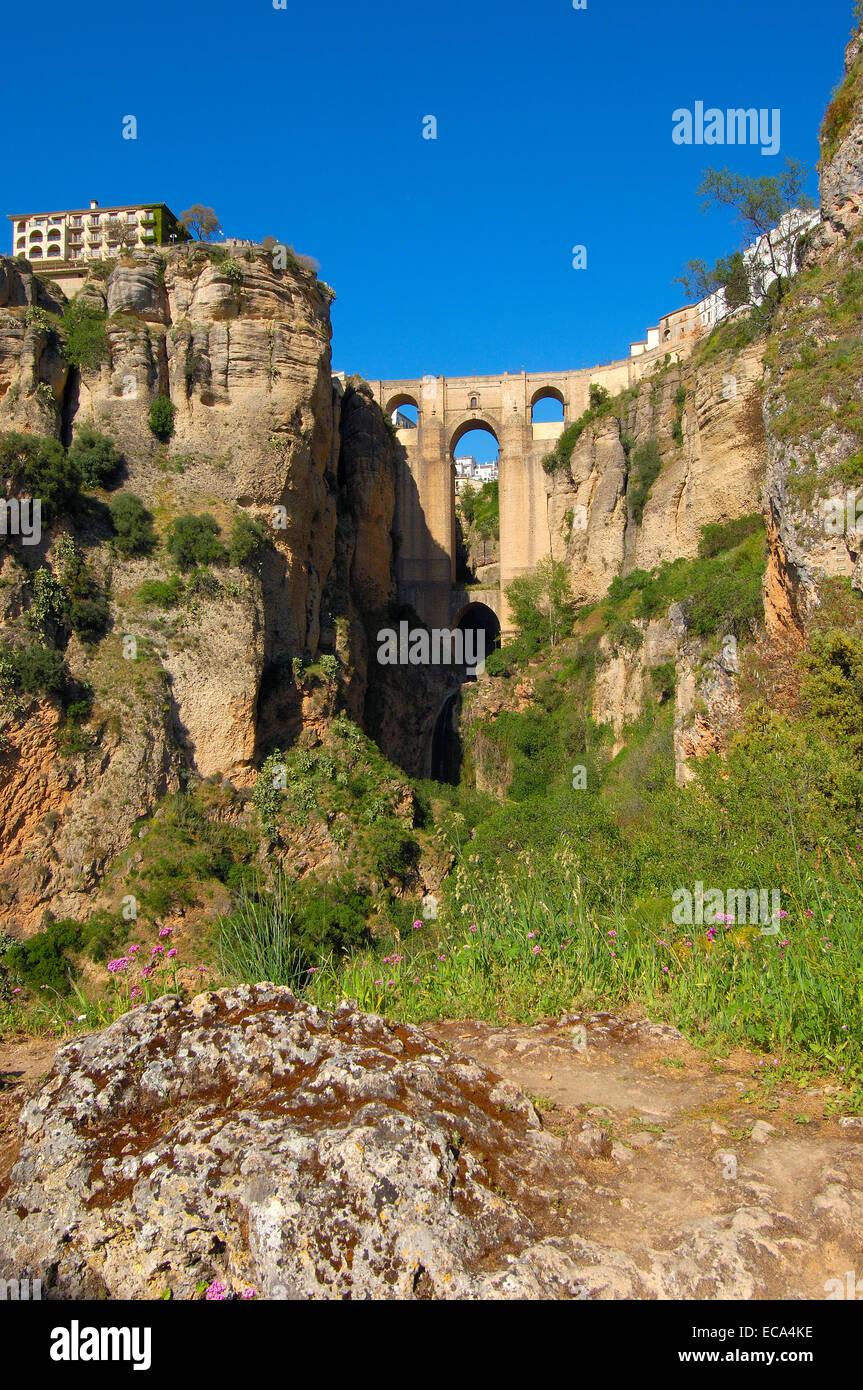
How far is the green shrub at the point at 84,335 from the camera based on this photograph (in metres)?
22.3

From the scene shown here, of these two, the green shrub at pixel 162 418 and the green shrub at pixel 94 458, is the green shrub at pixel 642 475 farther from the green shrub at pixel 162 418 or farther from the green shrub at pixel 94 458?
the green shrub at pixel 94 458

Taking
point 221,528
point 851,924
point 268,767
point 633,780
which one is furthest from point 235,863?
point 851,924

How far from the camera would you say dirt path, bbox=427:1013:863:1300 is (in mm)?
2320

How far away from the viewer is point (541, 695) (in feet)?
104

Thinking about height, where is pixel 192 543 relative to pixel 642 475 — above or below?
below

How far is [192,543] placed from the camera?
2084cm

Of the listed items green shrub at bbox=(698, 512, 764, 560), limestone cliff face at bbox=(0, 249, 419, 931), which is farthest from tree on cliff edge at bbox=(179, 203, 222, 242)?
green shrub at bbox=(698, 512, 764, 560)

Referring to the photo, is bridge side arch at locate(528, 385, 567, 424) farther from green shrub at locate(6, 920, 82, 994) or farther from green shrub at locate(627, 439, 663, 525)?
green shrub at locate(6, 920, 82, 994)

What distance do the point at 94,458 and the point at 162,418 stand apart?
249 cm

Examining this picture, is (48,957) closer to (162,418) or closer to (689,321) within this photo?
(162,418)

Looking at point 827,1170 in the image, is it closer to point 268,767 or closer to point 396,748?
point 268,767

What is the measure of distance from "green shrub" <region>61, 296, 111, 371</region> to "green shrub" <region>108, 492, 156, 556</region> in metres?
4.22

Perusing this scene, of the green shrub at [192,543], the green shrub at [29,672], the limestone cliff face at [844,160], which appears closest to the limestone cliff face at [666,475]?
the limestone cliff face at [844,160]

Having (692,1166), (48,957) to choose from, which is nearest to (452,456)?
(48,957)
